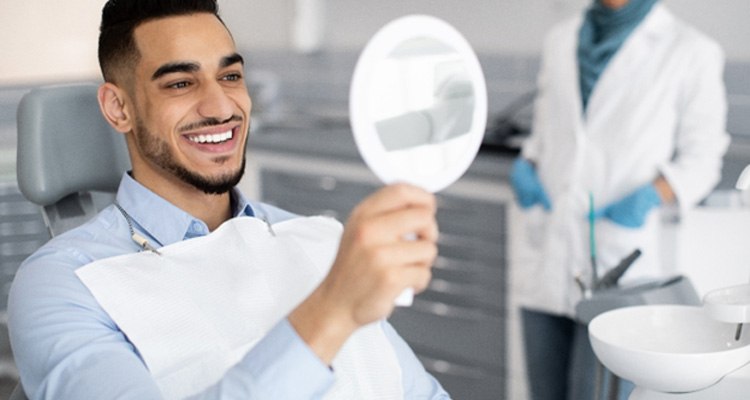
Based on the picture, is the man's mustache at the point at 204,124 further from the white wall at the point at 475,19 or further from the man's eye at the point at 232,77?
the white wall at the point at 475,19

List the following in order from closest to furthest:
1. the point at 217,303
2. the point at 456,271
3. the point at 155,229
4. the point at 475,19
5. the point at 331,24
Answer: the point at 217,303 < the point at 155,229 < the point at 456,271 < the point at 475,19 < the point at 331,24

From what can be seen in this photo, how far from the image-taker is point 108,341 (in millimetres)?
1191

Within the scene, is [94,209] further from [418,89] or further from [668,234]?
[668,234]

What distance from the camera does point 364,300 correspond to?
80 centimetres

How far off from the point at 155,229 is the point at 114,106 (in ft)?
0.68

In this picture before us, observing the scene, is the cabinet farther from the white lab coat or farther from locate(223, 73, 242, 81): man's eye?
locate(223, 73, 242, 81): man's eye

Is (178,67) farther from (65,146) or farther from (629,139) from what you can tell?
(629,139)

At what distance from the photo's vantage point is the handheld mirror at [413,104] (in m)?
0.87

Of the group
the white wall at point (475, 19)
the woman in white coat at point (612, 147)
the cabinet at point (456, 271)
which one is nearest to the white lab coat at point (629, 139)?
the woman in white coat at point (612, 147)

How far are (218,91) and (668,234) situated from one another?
1.45 m

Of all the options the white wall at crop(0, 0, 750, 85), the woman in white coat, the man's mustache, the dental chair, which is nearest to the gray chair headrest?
the dental chair

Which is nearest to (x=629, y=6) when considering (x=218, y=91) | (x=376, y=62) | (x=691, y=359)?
(x=218, y=91)

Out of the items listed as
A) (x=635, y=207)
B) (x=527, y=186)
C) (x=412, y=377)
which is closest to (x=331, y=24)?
(x=527, y=186)

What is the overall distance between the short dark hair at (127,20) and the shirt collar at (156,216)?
0.62 feet
